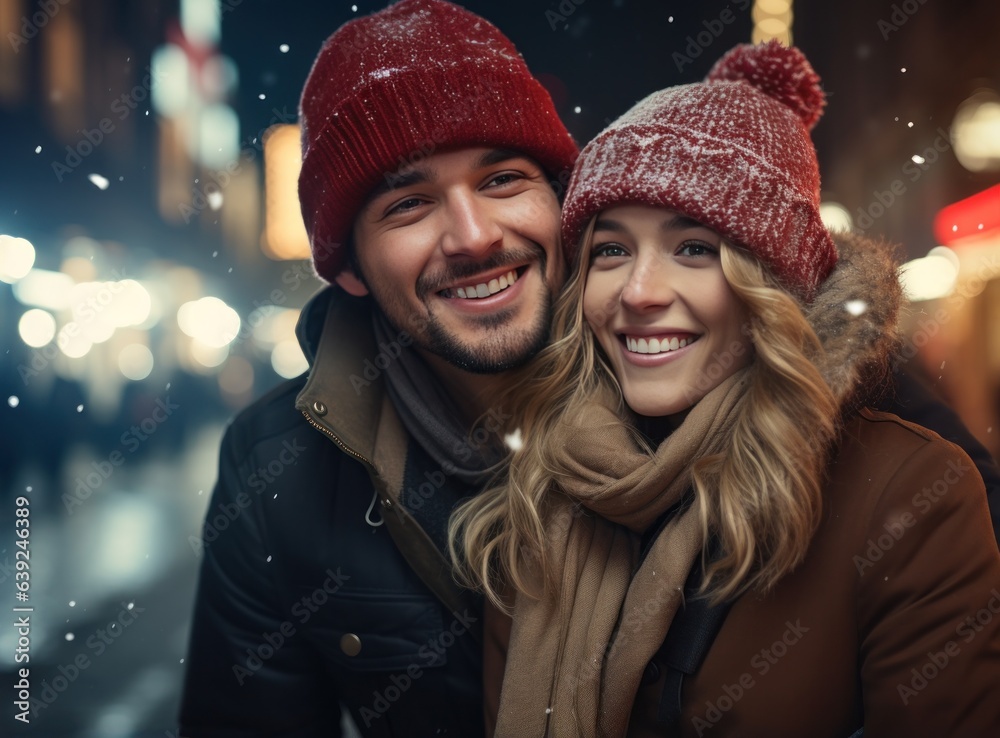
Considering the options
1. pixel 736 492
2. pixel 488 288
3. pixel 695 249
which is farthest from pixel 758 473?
pixel 488 288

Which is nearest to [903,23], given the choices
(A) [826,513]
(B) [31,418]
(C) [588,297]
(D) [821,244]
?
(D) [821,244]

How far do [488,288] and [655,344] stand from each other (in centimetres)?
66

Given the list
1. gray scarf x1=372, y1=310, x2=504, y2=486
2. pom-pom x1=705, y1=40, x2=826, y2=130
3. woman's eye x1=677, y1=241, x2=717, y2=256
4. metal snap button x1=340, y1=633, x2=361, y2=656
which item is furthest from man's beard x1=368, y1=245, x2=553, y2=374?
metal snap button x1=340, y1=633, x2=361, y2=656

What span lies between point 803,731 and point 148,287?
3300mm

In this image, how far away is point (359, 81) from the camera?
2217mm

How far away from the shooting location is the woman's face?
168 centimetres

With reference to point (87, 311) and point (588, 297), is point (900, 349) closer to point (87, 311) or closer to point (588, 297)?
point (588, 297)

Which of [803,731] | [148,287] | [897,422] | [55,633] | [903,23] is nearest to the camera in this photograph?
[803,731]

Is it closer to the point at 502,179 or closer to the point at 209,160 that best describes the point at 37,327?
the point at 209,160

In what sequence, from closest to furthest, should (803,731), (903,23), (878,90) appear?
1. (803,731)
2. (903,23)
3. (878,90)

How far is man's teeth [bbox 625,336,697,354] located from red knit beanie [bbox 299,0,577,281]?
2.57 feet

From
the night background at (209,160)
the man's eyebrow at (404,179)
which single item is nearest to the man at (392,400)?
the man's eyebrow at (404,179)

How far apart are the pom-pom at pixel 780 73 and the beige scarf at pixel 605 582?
737 millimetres

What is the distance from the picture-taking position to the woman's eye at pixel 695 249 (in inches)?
67.2
